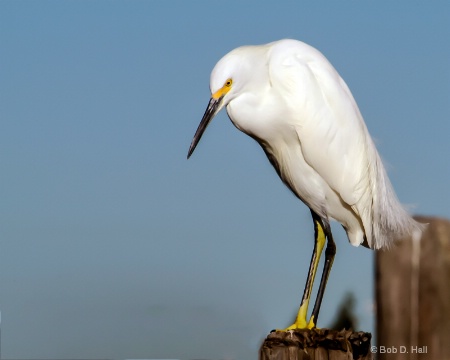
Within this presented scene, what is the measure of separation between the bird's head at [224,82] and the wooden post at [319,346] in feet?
4.93

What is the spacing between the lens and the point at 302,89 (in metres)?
4.77

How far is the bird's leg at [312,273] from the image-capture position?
462 centimetres

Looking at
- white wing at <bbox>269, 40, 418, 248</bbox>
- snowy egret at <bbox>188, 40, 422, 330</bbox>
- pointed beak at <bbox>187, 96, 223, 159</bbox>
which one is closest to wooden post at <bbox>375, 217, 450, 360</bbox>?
snowy egret at <bbox>188, 40, 422, 330</bbox>

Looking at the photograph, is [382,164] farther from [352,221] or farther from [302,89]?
[302,89]

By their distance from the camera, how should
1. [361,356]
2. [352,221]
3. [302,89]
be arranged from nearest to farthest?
[361,356] < [302,89] < [352,221]

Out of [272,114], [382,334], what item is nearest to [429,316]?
[382,334]

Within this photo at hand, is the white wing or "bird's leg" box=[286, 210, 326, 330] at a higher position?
the white wing

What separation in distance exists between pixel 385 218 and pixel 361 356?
60.6 inches

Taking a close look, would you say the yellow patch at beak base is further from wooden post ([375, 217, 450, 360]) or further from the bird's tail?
wooden post ([375, 217, 450, 360])

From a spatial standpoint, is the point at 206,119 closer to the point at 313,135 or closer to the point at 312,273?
the point at 313,135

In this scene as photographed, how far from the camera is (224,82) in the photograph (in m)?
4.62

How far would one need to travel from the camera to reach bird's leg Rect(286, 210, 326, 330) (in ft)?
15.1

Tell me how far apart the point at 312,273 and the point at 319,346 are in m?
1.36

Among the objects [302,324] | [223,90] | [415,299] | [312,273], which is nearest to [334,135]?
[223,90]
